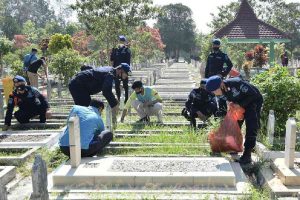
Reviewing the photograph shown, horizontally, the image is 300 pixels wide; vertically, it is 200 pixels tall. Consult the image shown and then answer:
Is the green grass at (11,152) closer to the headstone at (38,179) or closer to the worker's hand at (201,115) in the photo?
the headstone at (38,179)

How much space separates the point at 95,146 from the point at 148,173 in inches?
47.1

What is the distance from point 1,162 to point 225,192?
11.0 ft

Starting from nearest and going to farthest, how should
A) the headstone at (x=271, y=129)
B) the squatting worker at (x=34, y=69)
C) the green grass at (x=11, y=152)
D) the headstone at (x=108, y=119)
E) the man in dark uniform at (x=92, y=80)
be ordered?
the headstone at (x=271, y=129) < the green grass at (x=11, y=152) < the man in dark uniform at (x=92, y=80) < the headstone at (x=108, y=119) < the squatting worker at (x=34, y=69)

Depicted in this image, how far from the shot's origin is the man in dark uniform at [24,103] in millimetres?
7840

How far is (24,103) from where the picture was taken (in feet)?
26.5

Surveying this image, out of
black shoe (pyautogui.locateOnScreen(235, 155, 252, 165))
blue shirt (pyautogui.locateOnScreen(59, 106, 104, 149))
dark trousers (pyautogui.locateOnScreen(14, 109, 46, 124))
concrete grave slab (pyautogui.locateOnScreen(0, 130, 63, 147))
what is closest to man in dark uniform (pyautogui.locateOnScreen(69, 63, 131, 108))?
concrete grave slab (pyautogui.locateOnScreen(0, 130, 63, 147))

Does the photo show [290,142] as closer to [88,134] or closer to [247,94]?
[247,94]

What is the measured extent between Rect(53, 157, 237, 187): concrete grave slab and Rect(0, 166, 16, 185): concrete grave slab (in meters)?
0.70

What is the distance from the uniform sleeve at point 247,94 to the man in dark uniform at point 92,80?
2.24 meters

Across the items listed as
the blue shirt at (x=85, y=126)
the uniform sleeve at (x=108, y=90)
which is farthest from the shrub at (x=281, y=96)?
the blue shirt at (x=85, y=126)

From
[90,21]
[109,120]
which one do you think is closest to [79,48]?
[90,21]

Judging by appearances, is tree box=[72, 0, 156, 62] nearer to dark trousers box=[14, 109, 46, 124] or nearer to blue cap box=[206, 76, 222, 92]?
dark trousers box=[14, 109, 46, 124]

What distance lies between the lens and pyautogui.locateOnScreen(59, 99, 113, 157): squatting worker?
5.68m

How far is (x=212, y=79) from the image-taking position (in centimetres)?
544
